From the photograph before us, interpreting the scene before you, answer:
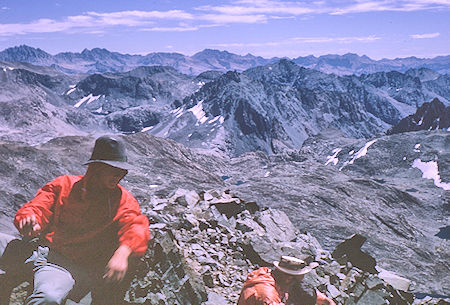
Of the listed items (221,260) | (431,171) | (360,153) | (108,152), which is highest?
(108,152)

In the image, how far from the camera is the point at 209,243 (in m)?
14.5

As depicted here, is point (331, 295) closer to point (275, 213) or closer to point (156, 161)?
point (275, 213)

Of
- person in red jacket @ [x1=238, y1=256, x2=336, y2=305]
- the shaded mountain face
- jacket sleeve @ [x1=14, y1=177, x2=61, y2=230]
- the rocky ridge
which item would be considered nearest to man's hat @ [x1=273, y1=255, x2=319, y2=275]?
person in red jacket @ [x1=238, y1=256, x2=336, y2=305]

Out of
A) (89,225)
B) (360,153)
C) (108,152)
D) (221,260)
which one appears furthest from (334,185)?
(108,152)

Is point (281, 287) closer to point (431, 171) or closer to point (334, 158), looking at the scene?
point (431, 171)

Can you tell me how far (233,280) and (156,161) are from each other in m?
115

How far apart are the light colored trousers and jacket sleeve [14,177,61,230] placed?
0.47 m

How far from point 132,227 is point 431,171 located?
532 feet

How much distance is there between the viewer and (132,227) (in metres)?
5.68

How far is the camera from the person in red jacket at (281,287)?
595 cm

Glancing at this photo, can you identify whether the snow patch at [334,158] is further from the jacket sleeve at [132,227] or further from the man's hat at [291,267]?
the jacket sleeve at [132,227]

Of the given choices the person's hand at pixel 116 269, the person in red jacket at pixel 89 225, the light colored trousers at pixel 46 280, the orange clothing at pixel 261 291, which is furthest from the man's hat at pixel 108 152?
the orange clothing at pixel 261 291

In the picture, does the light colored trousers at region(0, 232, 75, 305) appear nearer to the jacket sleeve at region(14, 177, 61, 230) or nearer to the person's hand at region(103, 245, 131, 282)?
the jacket sleeve at region(14, 177, 61, 230)

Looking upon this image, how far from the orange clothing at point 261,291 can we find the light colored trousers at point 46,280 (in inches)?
111
